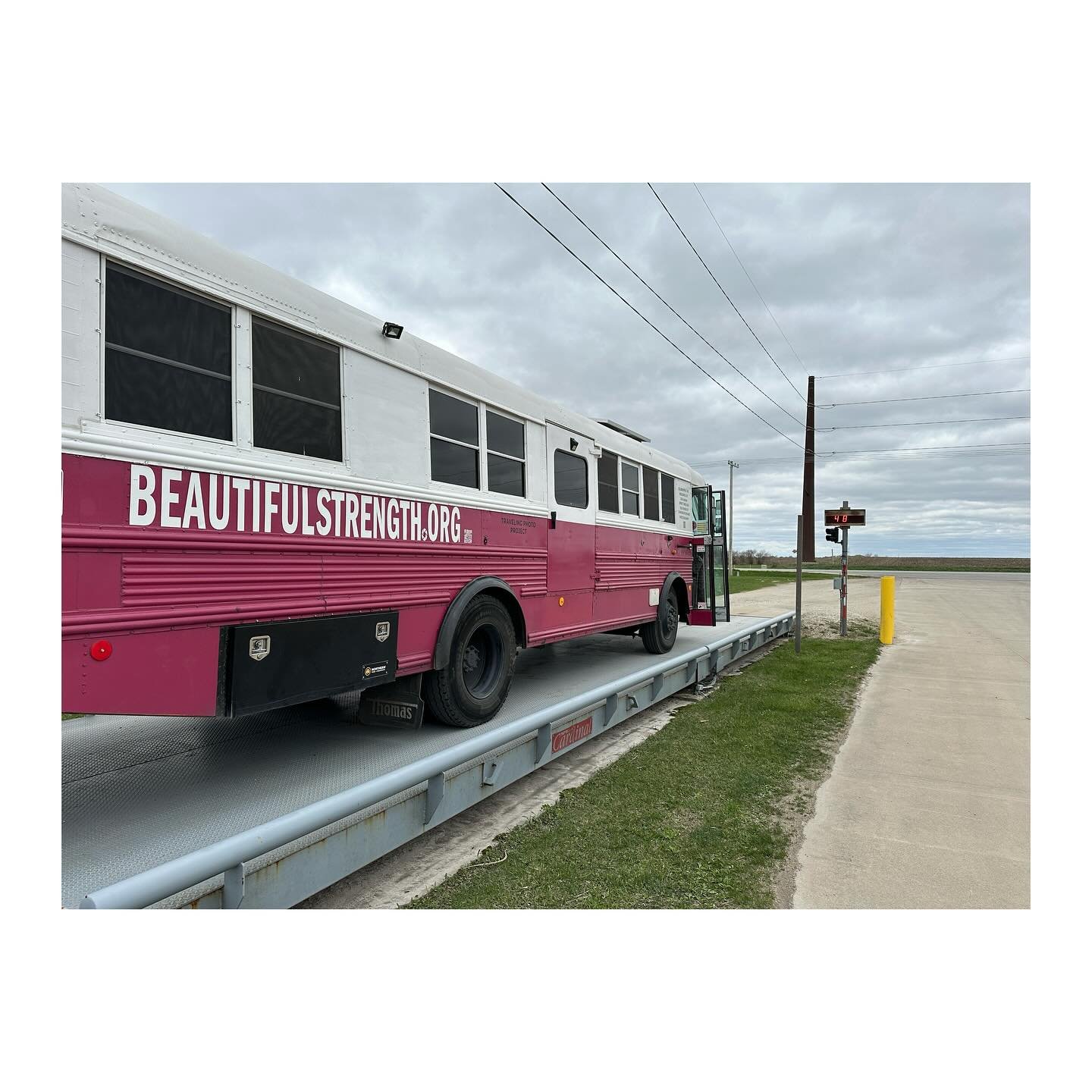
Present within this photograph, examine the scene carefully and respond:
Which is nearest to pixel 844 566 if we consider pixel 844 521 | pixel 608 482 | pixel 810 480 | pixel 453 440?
pixel 844 521

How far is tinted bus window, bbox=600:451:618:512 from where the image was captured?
7.09m

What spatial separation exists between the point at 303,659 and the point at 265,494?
86 centimetres

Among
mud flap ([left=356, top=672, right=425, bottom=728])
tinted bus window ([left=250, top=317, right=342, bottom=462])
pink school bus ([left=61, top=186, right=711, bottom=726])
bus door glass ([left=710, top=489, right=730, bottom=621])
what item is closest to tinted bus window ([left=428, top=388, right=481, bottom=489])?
pink school bus ([left=61, top=186, right=711, bottom=726])

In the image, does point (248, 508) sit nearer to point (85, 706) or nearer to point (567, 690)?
point (85, 706)

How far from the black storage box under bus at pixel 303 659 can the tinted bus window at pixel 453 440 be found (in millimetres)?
1118

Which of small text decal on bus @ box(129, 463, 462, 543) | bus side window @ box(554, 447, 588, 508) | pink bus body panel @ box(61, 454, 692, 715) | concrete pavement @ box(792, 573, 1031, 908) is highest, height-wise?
bus side window @ box(554, 447, 588, 508)

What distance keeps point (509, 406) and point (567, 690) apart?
2567mm

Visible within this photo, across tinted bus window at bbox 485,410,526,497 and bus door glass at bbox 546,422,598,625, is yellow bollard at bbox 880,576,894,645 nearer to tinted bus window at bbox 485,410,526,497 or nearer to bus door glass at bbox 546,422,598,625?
bus door glass at bbox 546,422,598,625

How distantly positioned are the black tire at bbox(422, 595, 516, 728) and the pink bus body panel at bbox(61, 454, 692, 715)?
0.23 meters

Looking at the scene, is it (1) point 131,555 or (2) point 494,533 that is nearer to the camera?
(1) point 131,555

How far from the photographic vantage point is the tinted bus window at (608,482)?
7090 mm

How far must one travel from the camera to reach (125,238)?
292 cm

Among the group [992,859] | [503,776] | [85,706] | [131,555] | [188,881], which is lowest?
[992,859]


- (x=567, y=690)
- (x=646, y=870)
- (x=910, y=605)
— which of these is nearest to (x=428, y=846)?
(x=646, y=870)
